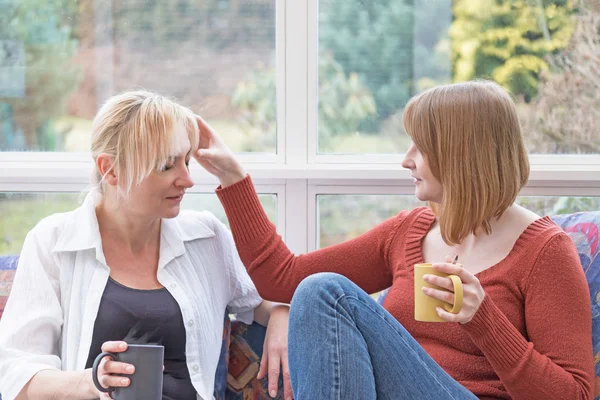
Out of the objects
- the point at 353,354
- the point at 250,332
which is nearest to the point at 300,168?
the point at 250,332

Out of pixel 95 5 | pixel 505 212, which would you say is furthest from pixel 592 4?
pixel 95 5

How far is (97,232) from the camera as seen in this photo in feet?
6.13

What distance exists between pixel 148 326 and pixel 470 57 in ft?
4.34

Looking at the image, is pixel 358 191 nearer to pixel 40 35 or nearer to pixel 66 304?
pixel 66 304

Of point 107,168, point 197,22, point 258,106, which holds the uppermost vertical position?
point 197,22

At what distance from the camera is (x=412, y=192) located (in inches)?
95.3

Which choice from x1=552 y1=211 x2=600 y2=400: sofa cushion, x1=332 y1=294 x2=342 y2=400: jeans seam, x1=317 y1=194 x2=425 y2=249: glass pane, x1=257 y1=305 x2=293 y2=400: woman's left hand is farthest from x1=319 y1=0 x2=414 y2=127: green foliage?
x1=332 y1=294 x2=342 y2=400: jeans seam

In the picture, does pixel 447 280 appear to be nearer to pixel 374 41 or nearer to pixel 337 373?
pixel 337 373

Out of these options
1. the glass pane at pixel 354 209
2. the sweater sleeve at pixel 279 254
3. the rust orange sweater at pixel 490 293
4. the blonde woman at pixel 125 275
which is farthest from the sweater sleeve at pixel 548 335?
the glass pane at pixel 354 209

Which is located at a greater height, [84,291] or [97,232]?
[97,232]

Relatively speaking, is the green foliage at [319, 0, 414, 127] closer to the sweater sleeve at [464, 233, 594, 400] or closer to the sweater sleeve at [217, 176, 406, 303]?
the sweater sleeve at [217, 176, 406, 303]

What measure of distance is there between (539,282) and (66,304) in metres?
1.09

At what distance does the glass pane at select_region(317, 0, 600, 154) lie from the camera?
2.42 meters

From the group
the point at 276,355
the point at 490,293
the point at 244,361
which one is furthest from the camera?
the point at 244,361
